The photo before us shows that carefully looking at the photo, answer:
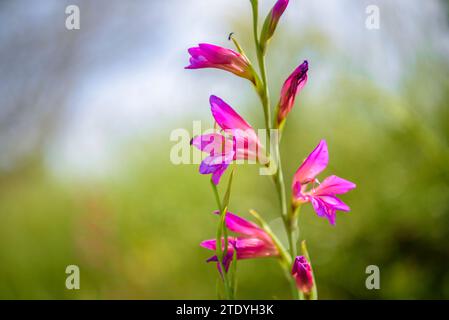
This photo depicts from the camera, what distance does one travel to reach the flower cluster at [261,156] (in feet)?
1.69

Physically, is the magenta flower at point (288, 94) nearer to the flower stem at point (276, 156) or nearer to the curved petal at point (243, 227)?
the flower stem at point (276, 156)

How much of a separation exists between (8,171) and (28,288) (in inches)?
31.8

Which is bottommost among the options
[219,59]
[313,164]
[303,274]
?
[303,274]

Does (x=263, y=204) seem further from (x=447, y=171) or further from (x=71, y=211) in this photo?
(x=71, y=211)

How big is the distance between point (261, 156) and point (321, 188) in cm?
8

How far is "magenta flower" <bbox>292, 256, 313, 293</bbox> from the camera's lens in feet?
1.61

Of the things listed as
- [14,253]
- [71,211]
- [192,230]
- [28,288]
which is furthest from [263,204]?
[14,253]

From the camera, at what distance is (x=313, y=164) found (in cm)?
54

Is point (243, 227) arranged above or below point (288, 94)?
below

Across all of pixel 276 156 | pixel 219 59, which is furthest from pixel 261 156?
pixel 219 59

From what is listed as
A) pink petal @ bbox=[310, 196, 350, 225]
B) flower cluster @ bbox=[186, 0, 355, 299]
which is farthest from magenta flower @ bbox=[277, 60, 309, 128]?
pink petal @ bbox=[310, 196, 350, 225]

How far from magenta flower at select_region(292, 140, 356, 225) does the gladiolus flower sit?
0.14 metres

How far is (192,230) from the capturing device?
1.55m

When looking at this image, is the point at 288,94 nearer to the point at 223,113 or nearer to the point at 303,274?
the point at 223,113
